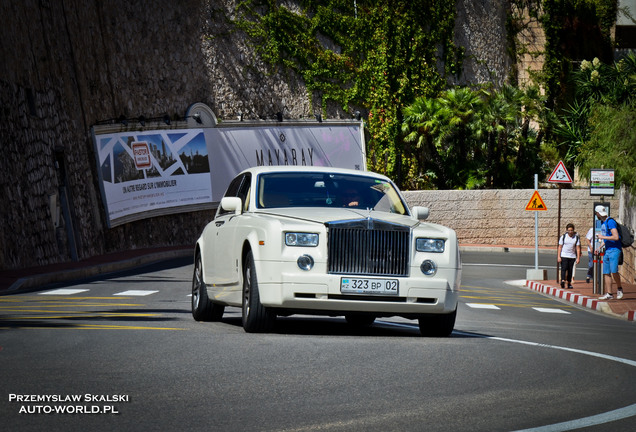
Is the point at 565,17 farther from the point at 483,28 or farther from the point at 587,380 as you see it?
the point at 587,380

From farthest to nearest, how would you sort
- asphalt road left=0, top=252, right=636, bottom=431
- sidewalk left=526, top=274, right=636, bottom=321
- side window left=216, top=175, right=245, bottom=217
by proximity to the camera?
sidewalk left=526, top=274, right=636, bottom=321, side window left=216, top=175, right=245, bottom=217, asphalt road left=0, top=252, right=636, bottom=431

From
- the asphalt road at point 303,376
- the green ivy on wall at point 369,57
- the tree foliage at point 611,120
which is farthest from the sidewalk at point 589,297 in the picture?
the green ivy on wall at point 369,57

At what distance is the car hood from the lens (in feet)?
34.3

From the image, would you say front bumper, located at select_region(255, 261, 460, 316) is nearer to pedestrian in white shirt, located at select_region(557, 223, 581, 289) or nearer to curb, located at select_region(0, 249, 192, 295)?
curb, located at select_region(0, 249, 192, 295)

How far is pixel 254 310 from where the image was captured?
10383mm

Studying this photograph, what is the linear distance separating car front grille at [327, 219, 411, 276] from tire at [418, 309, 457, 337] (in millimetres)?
756

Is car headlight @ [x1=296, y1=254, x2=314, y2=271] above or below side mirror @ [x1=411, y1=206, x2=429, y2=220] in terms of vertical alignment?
below

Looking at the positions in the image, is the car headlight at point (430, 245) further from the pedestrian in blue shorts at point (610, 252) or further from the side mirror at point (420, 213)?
the pedestrian in blue shorts at point (610, 252)

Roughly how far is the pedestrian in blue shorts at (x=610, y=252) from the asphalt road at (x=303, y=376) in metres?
8.27

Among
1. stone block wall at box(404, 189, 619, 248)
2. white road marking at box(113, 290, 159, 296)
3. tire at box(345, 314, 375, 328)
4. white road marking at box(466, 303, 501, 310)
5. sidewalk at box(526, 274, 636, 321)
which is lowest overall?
stone block wall at box(404, 189, 619, 248)

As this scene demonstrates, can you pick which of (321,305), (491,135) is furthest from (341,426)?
(491,135)

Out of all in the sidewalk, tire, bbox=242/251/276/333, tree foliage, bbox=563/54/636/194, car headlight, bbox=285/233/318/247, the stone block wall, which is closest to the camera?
car headlight, bbox=285/233/318/247

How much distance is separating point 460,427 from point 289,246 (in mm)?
4662

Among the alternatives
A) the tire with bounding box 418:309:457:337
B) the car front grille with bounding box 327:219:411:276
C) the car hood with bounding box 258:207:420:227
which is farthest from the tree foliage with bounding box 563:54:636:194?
the car front grille with bounding box 327:219:411:276
